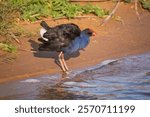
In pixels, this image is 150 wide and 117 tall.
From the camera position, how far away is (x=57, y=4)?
1224 cm

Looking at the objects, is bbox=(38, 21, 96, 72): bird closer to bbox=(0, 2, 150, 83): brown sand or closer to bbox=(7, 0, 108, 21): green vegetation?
bbox=(0, 2, 150, 83): brown sand

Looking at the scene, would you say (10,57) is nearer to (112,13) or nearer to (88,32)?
(88,32)

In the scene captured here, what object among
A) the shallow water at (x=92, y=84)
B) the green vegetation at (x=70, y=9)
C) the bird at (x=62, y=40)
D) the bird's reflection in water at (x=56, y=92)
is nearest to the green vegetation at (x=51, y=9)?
the green vegetation at (x=70, y=9)

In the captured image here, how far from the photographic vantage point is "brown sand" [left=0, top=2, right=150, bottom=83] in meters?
9.62

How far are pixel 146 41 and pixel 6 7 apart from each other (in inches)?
123

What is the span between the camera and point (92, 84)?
927 centimetres

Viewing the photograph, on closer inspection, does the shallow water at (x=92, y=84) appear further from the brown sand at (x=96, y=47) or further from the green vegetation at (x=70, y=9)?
the green vegetation at (x=70, y=9)

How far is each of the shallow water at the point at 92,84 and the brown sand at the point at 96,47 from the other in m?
0.27

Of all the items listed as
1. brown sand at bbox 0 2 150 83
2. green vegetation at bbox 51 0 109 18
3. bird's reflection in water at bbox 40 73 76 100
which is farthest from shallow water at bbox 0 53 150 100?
green vegetation at bbox 51 0 109 18

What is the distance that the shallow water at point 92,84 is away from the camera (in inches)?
339

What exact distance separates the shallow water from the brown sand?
0.89ft

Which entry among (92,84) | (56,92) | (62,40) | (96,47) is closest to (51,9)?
(96,47)

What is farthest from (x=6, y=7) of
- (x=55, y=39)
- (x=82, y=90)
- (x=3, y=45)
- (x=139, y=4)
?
(x=139, y=4)

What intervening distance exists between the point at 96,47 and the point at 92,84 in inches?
73.8
